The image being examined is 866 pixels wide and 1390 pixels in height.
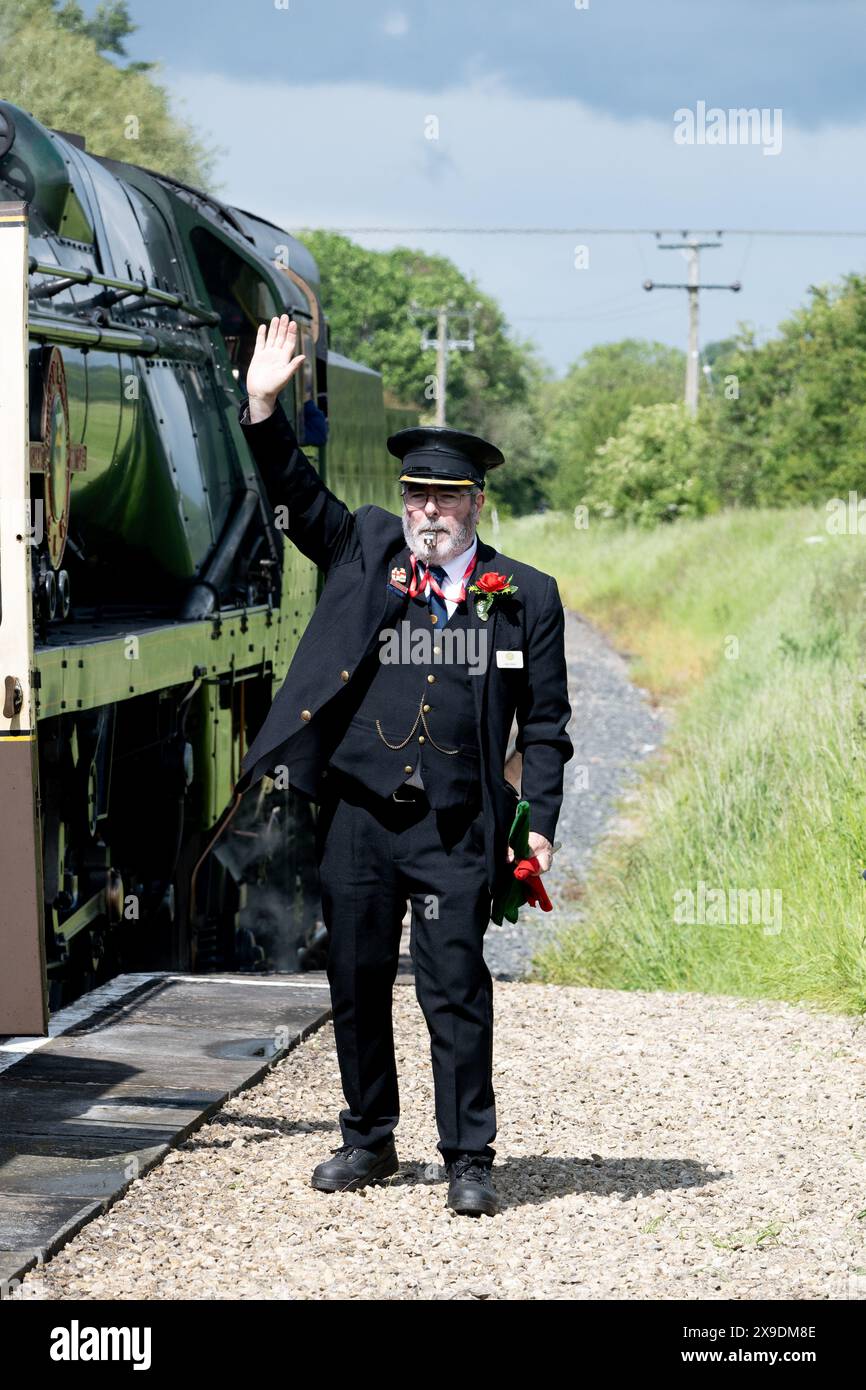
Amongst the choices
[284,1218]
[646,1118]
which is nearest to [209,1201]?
[284,1218]

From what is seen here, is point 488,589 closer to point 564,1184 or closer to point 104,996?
point 564,1184

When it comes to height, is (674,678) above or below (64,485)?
below

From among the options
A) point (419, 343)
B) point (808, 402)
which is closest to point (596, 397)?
point (419, 343)

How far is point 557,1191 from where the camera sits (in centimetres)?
478

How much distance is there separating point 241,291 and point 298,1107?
4949 millimetres

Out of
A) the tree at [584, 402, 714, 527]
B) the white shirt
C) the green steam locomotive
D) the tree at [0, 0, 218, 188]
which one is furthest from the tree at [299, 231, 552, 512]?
the white shirt

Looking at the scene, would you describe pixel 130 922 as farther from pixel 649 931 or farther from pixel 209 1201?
pixel 209 1201

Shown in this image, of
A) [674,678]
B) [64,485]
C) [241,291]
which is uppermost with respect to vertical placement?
[241,291]

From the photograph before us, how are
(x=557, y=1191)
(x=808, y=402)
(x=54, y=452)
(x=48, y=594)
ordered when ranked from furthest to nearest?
(x=808, y=402)
(x=48, y=594)
(x=54, y=452)
(x=557, y=1191)

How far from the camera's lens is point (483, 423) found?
76125mm

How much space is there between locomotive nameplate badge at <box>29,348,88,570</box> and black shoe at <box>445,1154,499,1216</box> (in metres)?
2.51

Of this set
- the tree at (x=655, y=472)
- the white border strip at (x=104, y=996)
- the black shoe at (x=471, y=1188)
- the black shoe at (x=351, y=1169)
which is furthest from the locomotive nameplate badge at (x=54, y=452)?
the tree at (x=655, y=472)

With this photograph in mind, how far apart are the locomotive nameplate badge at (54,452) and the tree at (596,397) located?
160ft

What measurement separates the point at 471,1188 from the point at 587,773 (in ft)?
36.6
